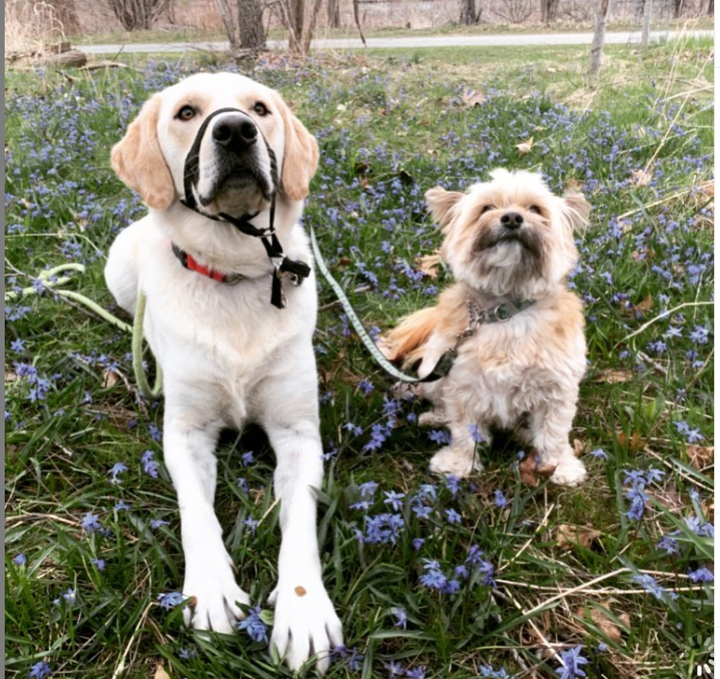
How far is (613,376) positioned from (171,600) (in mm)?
2140

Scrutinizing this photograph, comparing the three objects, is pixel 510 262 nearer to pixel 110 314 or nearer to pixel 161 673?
pixel 161 673

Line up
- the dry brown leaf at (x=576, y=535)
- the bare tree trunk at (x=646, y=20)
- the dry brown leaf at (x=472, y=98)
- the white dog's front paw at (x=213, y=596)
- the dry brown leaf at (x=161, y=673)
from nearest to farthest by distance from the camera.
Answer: the dry brown leaf at (x=161, y=673) < the white dog's front paw at (x=213, y=596) < the dry brown leaf at (x=576, y=535) < the bare tree trunk at (x=646, y=20) < the dry brown leaf at (x=472, y=98)

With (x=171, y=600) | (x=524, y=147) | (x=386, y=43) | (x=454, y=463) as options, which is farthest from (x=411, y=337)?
(x=386, y=43)

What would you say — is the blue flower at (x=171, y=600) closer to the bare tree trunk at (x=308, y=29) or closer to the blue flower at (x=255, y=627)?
the blue flower at (x=255, y=627)

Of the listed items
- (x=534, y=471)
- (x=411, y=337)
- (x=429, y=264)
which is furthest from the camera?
(x=429, y=264)

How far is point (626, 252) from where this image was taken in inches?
145

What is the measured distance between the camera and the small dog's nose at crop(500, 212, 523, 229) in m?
2.45

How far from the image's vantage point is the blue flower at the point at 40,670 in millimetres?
1640

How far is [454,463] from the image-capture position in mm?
2539

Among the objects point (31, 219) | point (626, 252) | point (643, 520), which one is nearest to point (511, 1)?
point (626, 252)

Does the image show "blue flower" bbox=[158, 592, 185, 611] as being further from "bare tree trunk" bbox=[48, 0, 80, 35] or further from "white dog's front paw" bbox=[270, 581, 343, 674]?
"bare tree trunk" bbox=[48, 0, 80, 35]

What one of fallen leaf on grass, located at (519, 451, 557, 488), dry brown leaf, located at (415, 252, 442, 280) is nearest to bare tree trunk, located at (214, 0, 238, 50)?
dry brown leaf, located at (415, 252, 442, 280)

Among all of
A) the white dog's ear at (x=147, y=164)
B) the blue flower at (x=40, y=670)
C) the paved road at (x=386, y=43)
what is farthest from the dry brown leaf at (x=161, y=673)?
the paved road at (x=386, y=43)

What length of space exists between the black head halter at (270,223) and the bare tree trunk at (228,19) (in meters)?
7.85
